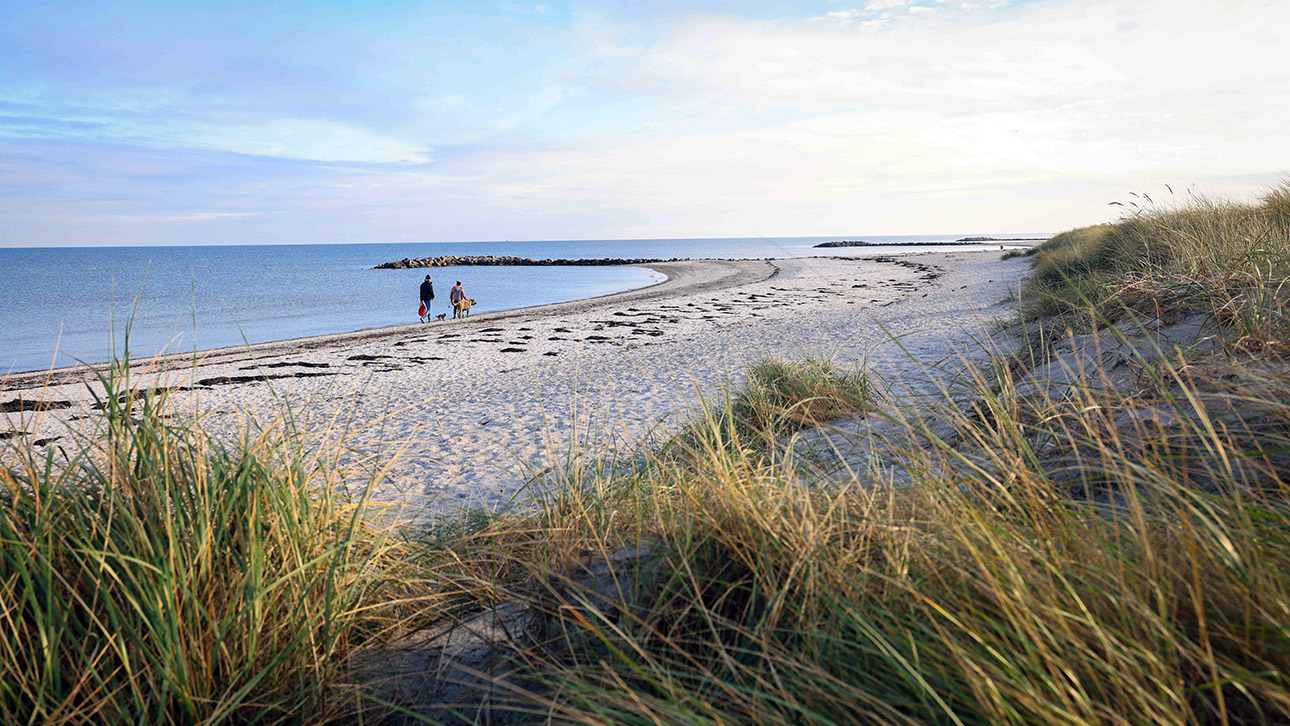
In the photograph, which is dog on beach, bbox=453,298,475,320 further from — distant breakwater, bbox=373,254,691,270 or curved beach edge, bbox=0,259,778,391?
distant breakwater, bbox=373,254,691,270

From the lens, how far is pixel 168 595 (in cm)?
153

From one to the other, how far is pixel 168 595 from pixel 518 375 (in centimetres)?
924

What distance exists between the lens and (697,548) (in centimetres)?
200

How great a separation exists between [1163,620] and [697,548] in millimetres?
1124

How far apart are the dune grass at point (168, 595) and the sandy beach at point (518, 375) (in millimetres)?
363

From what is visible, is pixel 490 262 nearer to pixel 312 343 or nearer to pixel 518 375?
pixel 312 343

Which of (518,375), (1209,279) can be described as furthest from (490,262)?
(1209,279)

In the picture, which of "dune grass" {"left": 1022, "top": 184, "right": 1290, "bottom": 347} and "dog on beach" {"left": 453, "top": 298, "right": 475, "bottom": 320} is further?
"dog on beach" {"left": 453, "top": 298, "right": 475, "bottom": 320}

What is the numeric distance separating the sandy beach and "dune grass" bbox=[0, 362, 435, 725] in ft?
1.19

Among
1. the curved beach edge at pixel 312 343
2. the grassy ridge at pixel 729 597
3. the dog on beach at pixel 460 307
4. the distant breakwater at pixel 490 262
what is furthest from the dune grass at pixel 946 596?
the distant breakwater at pixel 490 262

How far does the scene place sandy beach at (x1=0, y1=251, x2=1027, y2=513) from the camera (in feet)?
17.5

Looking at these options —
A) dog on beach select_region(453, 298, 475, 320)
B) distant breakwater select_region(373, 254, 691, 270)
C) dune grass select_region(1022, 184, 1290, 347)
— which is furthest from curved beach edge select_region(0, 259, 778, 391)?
distant breakwater select_region(373, 254, 691, 270)

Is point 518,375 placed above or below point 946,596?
below

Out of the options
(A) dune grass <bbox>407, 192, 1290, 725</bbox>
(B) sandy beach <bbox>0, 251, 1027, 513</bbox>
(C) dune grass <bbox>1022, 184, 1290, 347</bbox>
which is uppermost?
(C) dune grass <bbox>1022, 184, 1290, 347</bbox>
